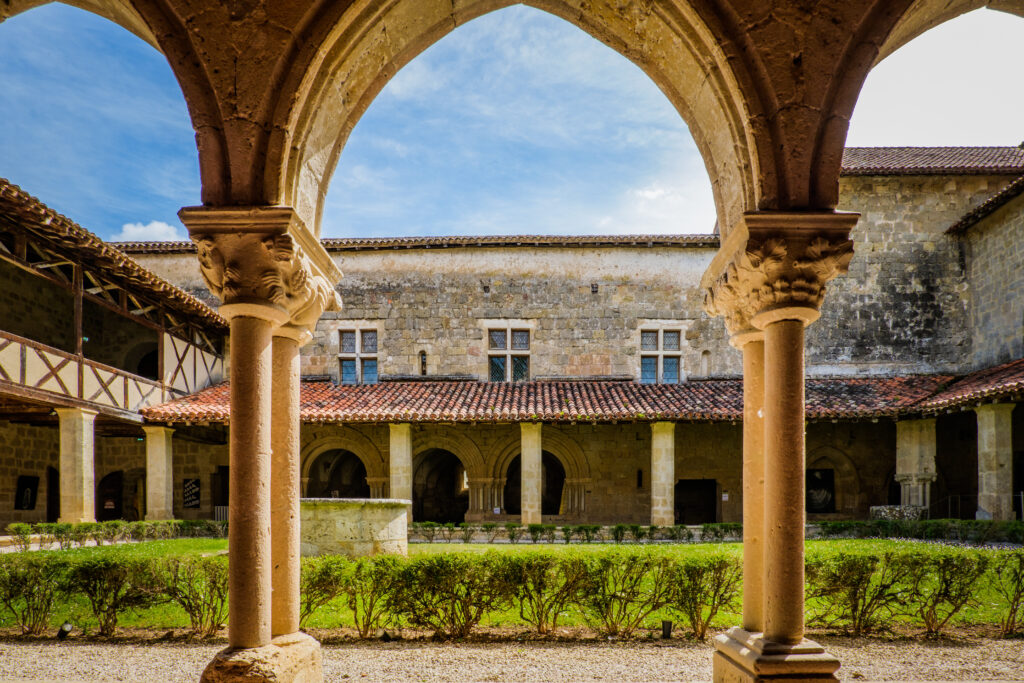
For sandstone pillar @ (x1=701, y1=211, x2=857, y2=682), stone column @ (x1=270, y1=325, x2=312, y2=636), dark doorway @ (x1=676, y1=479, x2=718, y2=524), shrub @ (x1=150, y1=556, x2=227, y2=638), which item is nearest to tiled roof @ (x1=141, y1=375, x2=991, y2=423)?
dark doorway @ (x1=676, y1=479, x2=718, y2=524)

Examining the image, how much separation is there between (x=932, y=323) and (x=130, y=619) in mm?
17371

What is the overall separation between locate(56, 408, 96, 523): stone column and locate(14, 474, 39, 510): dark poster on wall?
408 cm

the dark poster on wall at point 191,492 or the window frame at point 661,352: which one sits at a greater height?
the window frame at point 661,352

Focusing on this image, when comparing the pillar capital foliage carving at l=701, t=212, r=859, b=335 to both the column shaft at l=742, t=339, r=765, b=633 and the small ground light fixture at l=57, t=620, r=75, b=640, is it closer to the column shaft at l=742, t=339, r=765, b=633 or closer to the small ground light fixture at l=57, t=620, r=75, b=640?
the column shaft at l=742, t=339, r=765, b=633

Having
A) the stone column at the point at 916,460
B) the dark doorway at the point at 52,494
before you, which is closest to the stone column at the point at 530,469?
the stone column at the point at 916,460

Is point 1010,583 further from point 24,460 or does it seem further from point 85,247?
point 24,460

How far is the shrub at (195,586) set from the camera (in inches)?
230

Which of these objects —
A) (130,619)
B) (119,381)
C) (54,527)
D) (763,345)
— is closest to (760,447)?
(763,345)

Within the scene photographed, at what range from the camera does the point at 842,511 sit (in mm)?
15641

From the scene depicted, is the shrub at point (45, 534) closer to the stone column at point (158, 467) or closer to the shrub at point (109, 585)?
the stone column at point (158, 467)

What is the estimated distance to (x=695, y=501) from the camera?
17703mm

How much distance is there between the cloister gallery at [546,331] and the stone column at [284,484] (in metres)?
0.01

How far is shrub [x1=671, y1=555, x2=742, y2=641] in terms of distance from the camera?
5.82 metres

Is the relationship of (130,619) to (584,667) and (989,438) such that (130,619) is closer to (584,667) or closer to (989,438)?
(584,667)
